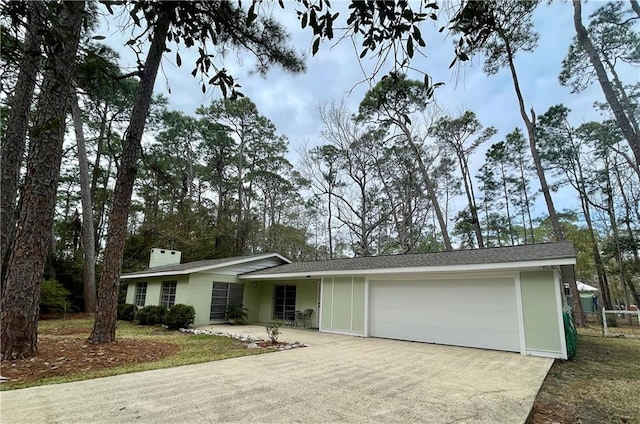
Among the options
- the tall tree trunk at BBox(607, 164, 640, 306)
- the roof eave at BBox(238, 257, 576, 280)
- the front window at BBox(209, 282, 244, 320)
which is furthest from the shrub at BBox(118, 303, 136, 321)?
the tall tree trunk at BBox(607, 164, 640, 306)

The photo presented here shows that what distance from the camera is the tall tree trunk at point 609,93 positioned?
7.10 m

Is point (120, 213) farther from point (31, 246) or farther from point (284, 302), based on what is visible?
point (284, 302)

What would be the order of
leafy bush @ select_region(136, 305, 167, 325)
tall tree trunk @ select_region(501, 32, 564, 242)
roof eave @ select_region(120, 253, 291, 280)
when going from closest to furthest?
roof eave @ select_region(120, 253, 291, 280)
leafy bush @ select_region(136, 305, 167, 325)
tall tree trunk @ select_region(501, 32, 564, 242)

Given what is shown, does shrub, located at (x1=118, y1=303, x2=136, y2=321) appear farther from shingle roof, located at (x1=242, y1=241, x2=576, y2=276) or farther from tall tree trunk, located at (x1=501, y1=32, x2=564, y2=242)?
tall tree trunk, located at (x1=501, y1=32, x2=564, y2=242)

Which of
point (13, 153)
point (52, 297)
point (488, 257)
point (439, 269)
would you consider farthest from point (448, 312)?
point (52, 297)

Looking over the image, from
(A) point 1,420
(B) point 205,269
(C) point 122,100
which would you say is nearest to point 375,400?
(A) point 1,420

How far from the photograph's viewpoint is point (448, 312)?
28.9 ft

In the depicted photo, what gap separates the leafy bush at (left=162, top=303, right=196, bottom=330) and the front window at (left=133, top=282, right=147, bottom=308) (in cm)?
459

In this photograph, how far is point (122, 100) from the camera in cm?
1791

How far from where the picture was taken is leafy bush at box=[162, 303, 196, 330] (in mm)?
11180

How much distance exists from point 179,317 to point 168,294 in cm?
271

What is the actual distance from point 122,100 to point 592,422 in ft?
70.1

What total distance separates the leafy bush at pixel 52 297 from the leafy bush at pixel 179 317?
593 centimetres

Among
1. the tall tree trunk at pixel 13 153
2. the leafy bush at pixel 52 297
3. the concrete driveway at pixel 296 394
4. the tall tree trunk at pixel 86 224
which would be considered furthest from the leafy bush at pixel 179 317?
the tall tree trunk at pixel 13 153
